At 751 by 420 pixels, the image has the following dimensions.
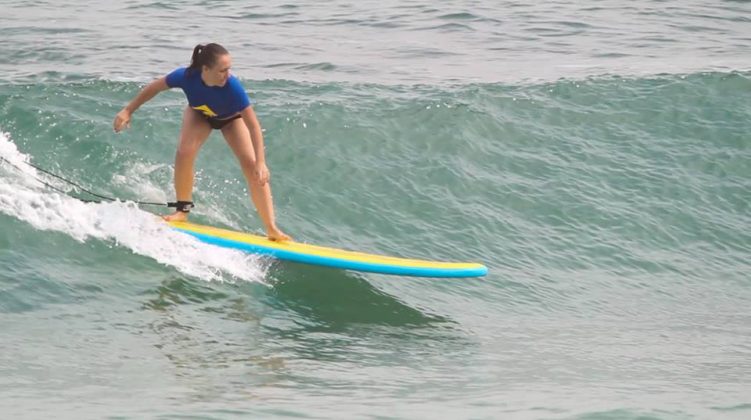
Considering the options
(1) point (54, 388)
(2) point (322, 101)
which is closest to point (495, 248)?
(2) point (322, 101)

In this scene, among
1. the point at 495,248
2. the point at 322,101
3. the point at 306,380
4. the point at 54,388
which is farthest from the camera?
the point at 322,101

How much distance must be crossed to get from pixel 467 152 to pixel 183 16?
8.96 meters

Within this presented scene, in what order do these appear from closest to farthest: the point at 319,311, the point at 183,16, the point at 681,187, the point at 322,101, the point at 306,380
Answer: the point at 306,380
the point at 319,311
the point at 681,187
the point at 322,101
the point at 183,16

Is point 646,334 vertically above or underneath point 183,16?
underneath

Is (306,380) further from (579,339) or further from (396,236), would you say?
(396,236)

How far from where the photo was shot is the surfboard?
8.38m

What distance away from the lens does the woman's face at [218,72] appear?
7.99m

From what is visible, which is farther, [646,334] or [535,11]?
[535,11]

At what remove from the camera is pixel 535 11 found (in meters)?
21.2

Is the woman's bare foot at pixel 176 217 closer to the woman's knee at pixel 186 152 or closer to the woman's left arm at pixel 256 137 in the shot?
the woman's knee at pixel 186 152

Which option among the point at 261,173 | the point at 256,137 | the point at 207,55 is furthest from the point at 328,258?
the point at 207,55

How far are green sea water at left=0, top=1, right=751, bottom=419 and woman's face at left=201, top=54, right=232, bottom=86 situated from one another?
1373 mm

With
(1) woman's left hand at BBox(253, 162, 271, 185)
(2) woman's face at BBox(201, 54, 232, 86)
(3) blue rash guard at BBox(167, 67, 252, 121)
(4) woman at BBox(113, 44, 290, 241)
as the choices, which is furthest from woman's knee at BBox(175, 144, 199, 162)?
(2) woman's face at BBox(201, 54, 232, 86)

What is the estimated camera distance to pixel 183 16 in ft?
67.2
